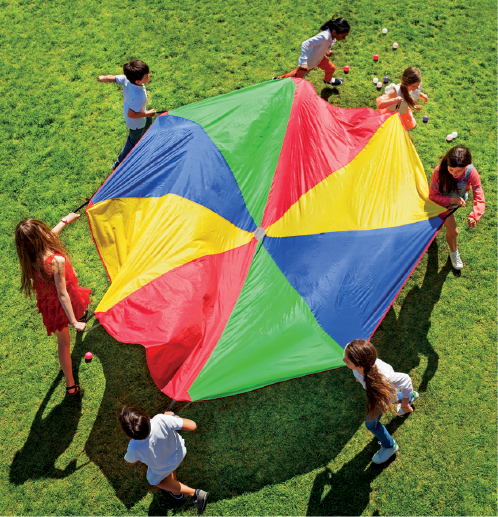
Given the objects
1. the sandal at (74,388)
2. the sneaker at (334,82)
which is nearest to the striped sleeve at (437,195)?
the sneaker at (334,82)

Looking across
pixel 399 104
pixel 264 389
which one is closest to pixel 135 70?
pixel 399 104

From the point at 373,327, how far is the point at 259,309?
3.37 ft

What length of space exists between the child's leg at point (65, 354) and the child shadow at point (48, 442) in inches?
8.7

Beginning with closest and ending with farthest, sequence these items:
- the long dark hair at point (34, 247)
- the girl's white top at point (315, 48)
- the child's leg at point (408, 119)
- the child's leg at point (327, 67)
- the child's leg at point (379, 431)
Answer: the long dark hair at point (34, 247)
the child's leg at point (379, 431)
the child's leg at point (408, 119)
the girl's white top at point (315, 48)
the child's leg at point (327, 67)

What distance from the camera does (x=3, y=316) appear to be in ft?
16.1

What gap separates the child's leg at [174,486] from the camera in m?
3.84

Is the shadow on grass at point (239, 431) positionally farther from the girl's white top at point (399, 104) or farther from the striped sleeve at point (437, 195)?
the girl's white top at point (399, 104)

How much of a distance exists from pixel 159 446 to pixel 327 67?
16.4ft

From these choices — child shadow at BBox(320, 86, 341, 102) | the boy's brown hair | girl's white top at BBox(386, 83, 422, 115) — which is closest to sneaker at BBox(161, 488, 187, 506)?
the boy's brown hair

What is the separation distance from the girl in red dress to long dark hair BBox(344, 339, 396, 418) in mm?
2250

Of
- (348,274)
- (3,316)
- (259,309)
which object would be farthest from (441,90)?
(3,316)

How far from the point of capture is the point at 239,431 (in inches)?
172

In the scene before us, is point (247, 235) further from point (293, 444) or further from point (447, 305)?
point (447, 305)

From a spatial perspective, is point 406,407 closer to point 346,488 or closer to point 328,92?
point 346,488
